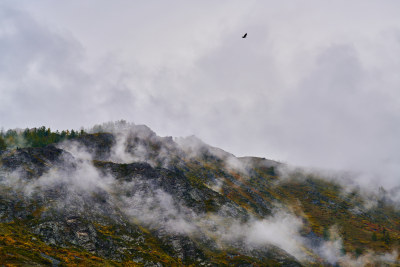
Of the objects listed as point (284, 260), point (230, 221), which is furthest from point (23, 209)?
point (284, 260)

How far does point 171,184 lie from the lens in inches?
7771

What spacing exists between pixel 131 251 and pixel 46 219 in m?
40.1

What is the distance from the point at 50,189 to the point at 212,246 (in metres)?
90.9

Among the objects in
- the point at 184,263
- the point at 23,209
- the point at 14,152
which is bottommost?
the point at 184,263

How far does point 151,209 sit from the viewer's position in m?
173

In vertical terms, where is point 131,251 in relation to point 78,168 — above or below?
below

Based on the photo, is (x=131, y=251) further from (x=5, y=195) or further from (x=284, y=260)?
(x=284, y=260)

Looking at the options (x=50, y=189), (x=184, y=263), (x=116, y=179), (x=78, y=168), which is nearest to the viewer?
(x=184, y=263)

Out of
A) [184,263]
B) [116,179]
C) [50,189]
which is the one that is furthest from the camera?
[116,179]

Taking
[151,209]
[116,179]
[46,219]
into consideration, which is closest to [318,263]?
[151,209]

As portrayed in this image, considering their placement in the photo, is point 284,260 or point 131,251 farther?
point 284,260

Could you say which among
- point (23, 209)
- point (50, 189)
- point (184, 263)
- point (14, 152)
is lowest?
point (184, 263)

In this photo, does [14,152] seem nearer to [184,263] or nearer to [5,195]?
[5,195]

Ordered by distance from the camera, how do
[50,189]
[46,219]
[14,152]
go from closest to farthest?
[46,219] → [50,189] → [14,152]
